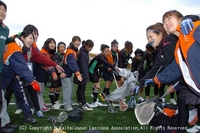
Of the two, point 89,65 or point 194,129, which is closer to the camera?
point 194,129

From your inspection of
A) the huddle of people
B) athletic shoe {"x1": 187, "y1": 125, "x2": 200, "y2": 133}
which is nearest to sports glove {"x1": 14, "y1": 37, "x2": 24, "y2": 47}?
the huddle of people

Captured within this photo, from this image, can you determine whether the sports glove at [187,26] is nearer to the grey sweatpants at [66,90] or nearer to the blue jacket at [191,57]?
the blue jacket at [191,57]

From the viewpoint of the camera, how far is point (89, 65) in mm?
5129

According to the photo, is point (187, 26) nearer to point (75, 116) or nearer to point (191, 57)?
point (191, 57)

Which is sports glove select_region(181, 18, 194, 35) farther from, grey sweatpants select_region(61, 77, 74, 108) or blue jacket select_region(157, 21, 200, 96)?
grey sweatpants select_region(61, 77, 74, 108)

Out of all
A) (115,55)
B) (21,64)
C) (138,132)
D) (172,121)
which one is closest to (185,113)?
(172,121)

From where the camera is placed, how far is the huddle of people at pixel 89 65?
238cm

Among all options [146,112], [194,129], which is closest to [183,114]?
[146,112]

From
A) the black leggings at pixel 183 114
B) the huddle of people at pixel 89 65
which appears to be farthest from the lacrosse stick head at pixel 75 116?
the black leggings at pixel 183 114

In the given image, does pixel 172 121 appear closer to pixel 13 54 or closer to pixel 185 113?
pixel 185 113

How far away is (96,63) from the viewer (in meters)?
5.07

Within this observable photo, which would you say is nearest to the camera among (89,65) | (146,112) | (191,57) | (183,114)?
(191,57)

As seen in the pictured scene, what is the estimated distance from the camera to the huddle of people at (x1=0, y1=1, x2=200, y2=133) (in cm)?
238

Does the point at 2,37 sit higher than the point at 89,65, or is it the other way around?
the point at 2,37
